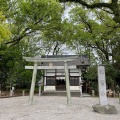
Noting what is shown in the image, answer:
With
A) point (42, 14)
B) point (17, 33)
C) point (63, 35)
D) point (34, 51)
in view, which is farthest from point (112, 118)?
point (34, 51)

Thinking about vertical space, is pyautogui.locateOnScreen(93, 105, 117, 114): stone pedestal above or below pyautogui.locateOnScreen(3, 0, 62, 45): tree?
below

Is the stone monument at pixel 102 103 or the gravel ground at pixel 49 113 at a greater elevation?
the stone monument at pixel 102 103

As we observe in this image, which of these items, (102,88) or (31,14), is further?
(31,14)

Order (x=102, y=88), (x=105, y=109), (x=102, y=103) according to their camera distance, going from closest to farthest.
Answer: (x=105, y=109) → (x=102, y=103) → (x=102, y=88)

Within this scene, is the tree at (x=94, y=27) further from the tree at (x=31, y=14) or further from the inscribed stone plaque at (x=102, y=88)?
the inscribed stone plaque at (x=102, y=88)

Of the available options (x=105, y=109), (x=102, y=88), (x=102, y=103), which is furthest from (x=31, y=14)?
(x=105, y=109)

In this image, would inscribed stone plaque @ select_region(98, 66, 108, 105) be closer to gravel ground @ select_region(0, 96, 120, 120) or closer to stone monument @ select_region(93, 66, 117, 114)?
stone monument @ select_region(93, 66, 117, 114)

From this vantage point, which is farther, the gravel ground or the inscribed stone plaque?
the inscribed stone plaque

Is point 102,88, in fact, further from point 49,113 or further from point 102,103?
point 49,113

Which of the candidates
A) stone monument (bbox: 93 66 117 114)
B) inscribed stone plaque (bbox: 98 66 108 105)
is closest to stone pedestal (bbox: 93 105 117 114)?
stone monument (bbox: 93 66 117 114)

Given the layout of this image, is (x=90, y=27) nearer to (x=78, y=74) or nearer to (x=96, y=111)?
(x=78, y=74)

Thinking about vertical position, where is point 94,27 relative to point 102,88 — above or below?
above

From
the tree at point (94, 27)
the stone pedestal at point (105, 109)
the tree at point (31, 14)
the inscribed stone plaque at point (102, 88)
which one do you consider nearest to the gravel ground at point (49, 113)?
the stone pedestal at point (105, 109)

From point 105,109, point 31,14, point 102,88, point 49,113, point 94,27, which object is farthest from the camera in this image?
point 94,27
